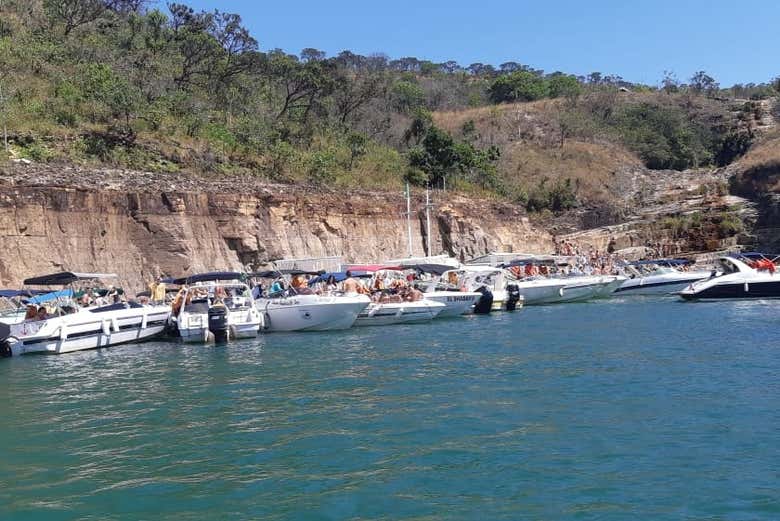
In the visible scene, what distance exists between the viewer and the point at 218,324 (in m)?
29.5

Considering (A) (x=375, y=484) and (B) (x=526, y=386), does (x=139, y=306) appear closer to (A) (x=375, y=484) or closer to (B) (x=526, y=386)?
(B) (x=526, y=386)

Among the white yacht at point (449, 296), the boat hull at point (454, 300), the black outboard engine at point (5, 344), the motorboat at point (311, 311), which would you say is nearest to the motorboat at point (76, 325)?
the black outboard engine at point (5, 344)

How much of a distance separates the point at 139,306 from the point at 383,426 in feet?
63.0

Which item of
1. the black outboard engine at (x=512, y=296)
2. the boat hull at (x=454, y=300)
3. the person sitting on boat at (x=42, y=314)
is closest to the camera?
the person sitting on boat at (x=42, y=314)

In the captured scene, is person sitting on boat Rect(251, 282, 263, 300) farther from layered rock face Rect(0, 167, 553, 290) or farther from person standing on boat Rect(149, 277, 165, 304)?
layered rock face Rect(0, 167, 553, 290)

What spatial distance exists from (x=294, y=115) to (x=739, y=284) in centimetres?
4408

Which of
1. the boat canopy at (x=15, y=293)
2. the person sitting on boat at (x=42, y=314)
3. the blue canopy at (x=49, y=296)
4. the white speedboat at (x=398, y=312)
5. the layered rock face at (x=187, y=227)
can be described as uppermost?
the layered rock face at (x=187, y=227)

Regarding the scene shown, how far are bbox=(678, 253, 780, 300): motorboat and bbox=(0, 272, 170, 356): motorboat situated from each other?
28.0 meters

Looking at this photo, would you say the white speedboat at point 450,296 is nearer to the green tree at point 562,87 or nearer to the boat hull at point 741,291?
the boat hull at point 741,291

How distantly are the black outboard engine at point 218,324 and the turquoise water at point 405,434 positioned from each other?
3.70m

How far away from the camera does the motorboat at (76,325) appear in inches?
1106

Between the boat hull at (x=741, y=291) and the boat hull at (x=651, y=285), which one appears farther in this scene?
the boat hull at (x=651, y=285)

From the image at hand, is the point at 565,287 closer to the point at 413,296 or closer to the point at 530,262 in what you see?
the point at 530,262

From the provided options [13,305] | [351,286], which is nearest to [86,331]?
[13,305]
